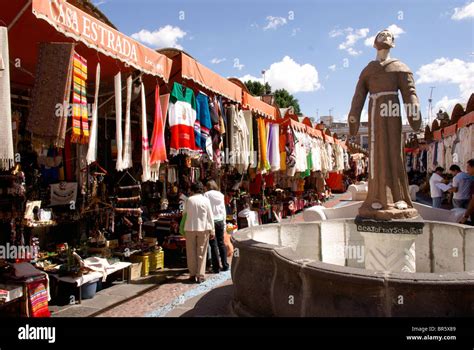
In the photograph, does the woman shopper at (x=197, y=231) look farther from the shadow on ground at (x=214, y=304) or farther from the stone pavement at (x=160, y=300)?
the shadow on ground at (x=214, y=304)

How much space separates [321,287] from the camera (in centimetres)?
320

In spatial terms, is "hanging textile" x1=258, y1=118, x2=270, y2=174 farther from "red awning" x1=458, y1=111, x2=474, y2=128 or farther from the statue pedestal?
"red awning" x1=458, y1=111, x2=474, y2=128

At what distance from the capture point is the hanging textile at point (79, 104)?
4484mm

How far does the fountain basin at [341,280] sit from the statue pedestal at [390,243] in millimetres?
833

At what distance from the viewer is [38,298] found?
458 cm

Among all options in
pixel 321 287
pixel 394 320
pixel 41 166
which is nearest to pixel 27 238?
pixel 41 166

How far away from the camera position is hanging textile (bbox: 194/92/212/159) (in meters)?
6.78

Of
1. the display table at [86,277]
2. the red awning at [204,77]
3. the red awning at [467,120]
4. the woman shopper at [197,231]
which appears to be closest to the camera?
the display table at [86,277]

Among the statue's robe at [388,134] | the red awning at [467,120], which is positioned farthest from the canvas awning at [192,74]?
the red awning at [467,120]

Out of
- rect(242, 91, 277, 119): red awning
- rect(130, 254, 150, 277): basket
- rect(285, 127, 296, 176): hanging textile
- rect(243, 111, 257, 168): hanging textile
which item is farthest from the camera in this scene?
rect(285, 127, 296, 176): hanging textile

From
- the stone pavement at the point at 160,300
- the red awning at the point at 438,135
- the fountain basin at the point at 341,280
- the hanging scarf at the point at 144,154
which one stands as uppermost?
the red awning at the point at 438,135

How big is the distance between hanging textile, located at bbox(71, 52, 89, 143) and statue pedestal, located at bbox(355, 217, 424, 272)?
347cm

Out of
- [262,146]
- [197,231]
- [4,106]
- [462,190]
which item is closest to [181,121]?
[197,231]

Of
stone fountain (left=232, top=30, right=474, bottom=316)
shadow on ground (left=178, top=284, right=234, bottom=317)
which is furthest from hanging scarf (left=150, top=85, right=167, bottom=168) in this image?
shadow on ground (left=178, top=284, right=234, bottom=317)
